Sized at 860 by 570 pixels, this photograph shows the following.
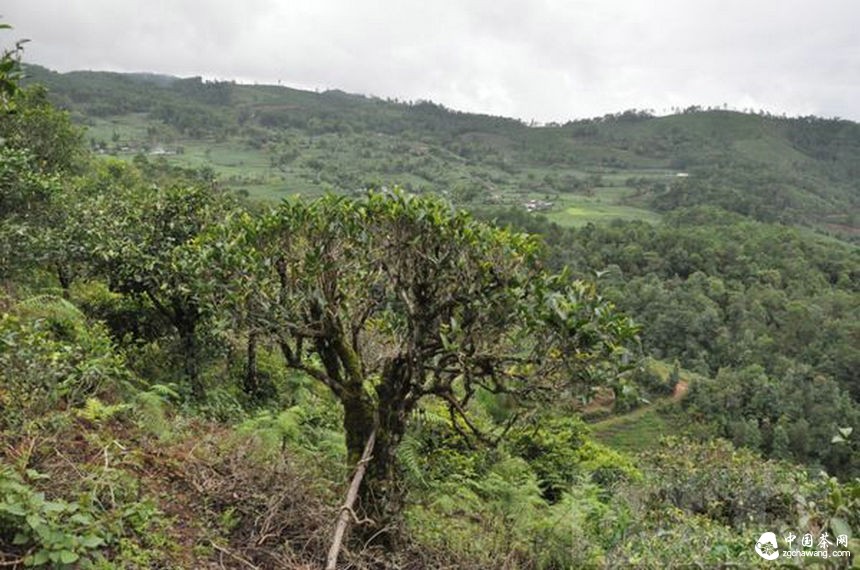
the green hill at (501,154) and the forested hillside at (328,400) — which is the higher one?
the green hill at (501,154)

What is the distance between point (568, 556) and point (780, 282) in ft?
232

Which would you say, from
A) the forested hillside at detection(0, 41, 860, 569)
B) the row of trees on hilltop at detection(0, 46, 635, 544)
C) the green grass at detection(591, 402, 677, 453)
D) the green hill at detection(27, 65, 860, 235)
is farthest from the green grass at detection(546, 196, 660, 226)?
the row of trees on hilltop at detection(0, 46, 635, 544)

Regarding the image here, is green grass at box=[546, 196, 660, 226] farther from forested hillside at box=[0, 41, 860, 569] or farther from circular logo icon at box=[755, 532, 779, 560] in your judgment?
circular logo icon at box=[755, 532, 779, 560]

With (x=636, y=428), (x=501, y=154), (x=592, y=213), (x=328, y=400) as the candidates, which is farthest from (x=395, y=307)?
(x=501, y=154)

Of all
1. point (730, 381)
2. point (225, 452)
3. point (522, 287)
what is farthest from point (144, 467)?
point (730, 381)

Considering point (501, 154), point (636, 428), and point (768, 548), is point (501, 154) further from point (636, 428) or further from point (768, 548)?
point (768, 548)

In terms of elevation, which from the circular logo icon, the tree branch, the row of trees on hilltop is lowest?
the tree branch

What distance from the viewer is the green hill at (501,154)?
10881cm

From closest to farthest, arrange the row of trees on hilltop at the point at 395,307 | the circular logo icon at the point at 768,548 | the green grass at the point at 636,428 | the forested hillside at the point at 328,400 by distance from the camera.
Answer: the circular logo icon at the point at 768,548 → the forested hillside at the point at 328,400 → the row of trees on hilltop at the point at 395,307 → the green grass at the point at 636,428

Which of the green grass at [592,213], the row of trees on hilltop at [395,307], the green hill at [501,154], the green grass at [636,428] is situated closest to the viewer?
the row of trees on hilltop at [395,307]

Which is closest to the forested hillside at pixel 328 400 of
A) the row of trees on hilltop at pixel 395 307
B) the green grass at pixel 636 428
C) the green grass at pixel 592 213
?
the row of trees on hilltop at pixel 395 307

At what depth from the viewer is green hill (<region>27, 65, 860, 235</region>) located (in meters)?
109

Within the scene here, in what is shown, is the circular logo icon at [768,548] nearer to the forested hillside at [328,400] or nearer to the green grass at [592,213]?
the forested hillside at [328,400]

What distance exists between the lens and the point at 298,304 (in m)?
5.14
